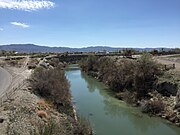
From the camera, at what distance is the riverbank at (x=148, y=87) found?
3906cm

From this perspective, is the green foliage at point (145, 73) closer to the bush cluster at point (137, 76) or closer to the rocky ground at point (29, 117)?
the bush cluster at point (137, 76)

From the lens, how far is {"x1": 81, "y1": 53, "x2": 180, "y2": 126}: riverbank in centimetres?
3906

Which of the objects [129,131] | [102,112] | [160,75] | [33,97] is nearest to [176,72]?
[160,75]

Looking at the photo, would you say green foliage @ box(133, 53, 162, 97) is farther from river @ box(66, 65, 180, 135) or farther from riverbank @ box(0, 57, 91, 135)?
riverbank @ box(0, 57, 91, 135)

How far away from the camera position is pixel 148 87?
5016 centimetres

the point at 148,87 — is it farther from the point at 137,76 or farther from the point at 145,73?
the point at 137,76

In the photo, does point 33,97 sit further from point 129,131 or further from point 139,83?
point 139,83

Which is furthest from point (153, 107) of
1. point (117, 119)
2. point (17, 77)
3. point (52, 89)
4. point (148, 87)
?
point (17, 77)

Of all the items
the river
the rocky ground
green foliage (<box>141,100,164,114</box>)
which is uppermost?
the rocky ground

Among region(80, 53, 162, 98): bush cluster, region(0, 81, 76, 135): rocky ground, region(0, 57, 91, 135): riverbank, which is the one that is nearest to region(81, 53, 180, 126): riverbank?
region(80, 53, 162, 98): bush cluster

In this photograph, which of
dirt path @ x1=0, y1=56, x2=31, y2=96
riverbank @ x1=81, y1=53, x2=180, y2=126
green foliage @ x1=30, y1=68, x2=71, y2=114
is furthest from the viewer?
dirt path @ x1=0, y1=56, x2=31, y2=96

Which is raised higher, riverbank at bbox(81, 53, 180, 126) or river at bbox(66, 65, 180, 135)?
riverbank at bbox(81, 53, 180, 126)

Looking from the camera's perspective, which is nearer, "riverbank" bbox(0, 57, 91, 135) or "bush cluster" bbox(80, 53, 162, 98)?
"riverbank" bbox(0, 57, 91, 135)

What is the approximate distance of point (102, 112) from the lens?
40594 mm
